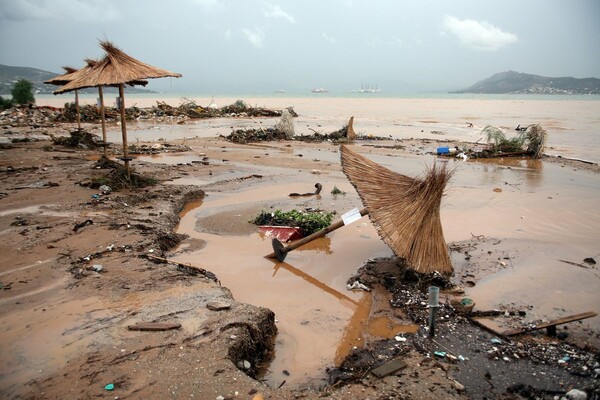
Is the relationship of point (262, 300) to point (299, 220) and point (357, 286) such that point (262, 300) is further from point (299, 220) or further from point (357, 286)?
point (299, 220)

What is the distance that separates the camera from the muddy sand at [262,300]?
2740 mm

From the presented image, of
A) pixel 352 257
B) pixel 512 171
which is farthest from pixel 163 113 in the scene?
pixel 352 257

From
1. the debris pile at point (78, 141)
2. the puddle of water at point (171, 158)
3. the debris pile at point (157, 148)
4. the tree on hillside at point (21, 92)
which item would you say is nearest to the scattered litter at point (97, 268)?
the puddle of water at point (171, 158)

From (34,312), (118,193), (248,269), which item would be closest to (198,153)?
(118,193)

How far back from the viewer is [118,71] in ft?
22.7

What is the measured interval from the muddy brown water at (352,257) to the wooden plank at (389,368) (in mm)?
443

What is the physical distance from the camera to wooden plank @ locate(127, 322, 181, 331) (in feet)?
10.2

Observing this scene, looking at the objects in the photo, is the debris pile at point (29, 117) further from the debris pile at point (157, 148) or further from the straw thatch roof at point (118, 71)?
Answer: the straw thatch roof at point (118, 71)

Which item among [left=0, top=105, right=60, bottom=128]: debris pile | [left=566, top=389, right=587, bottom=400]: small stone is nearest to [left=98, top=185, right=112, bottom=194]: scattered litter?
[left=566, top=389, right=587, bottom=400]: small stone

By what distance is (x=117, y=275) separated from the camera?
13.2 ft

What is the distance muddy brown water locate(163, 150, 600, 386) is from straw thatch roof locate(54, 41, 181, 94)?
2.41m

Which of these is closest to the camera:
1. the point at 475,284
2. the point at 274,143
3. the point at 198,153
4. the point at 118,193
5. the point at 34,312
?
the point at 34,312

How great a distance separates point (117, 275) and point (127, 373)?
1581 mm

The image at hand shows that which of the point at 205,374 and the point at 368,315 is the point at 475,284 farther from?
the point at 205,374
